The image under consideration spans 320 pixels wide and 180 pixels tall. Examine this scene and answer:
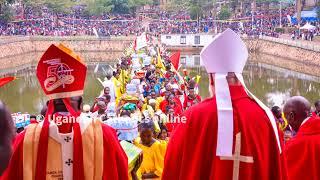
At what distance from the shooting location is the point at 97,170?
2.81 meters

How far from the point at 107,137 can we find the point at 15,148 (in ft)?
1.49

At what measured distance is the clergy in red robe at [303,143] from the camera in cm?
346

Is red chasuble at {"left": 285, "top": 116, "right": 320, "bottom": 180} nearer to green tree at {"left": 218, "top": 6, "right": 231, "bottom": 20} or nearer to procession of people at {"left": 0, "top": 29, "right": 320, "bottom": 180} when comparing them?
procession of people at {"left": 0, "top": 29, "right": 320, "bottom": 180}

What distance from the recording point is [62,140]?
9.18 feet

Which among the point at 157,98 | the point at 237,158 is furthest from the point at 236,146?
the point at 157,98

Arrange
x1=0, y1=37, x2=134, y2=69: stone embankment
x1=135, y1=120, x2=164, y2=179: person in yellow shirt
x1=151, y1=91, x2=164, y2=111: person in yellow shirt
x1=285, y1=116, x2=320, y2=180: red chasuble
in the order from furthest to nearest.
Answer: x1=0, y1=37, x2=134, y2=69: stone embankment < x1=151, y1=91, x2=164, y2=111: person in yellow shirt < x1=135, y1=120, x2=164, y2=179: person in yellow shirt < x1=285, y1=116, x2=320, y2=180: red chasuble

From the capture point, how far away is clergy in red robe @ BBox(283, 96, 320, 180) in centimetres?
346

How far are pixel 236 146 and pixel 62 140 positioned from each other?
861 mm

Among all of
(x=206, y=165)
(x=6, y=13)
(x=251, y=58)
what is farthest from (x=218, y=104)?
(x=6, y=13)

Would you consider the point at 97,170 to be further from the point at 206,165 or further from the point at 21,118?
the point at 21,118

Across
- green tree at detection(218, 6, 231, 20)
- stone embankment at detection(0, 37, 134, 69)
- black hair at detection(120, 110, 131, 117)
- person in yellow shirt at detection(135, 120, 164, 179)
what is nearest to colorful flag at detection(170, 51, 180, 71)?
black hair at detection(120, 110, 131, 117)

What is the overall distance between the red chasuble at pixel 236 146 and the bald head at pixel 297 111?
0.77 meters

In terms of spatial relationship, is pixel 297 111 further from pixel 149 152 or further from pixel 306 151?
pixel 149 152

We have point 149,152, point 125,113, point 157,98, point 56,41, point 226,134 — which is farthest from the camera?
point 56,41
